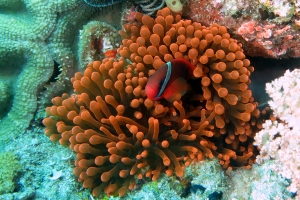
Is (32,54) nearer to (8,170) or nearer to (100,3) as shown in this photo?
(100,3)

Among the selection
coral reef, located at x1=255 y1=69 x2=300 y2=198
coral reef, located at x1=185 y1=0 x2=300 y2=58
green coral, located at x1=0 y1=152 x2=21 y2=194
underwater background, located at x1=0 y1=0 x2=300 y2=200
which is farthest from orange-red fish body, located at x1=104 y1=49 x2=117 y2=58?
coral reef, located at x1=255 y1=69 x2=300 y2=198

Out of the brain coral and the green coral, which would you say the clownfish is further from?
the green coral

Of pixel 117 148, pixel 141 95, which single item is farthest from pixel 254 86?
pixel 117 148

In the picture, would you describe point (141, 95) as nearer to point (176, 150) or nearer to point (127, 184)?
point (176, 150)

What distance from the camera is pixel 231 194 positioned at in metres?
1.83

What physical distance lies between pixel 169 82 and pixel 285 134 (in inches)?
33.1

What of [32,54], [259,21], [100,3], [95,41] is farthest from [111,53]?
[259,21]

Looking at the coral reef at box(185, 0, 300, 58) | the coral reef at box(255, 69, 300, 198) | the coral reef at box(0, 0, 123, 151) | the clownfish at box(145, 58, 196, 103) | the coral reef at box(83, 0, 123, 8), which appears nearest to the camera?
the coral reef at box(255, 69, 300, 198)

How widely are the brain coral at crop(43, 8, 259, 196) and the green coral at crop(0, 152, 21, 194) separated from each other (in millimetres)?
371

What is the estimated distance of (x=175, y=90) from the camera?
187cm

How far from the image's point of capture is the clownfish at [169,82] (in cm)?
182

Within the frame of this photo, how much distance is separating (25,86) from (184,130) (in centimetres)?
154

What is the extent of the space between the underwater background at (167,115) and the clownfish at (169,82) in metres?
0.02

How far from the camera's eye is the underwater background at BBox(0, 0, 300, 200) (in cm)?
185
